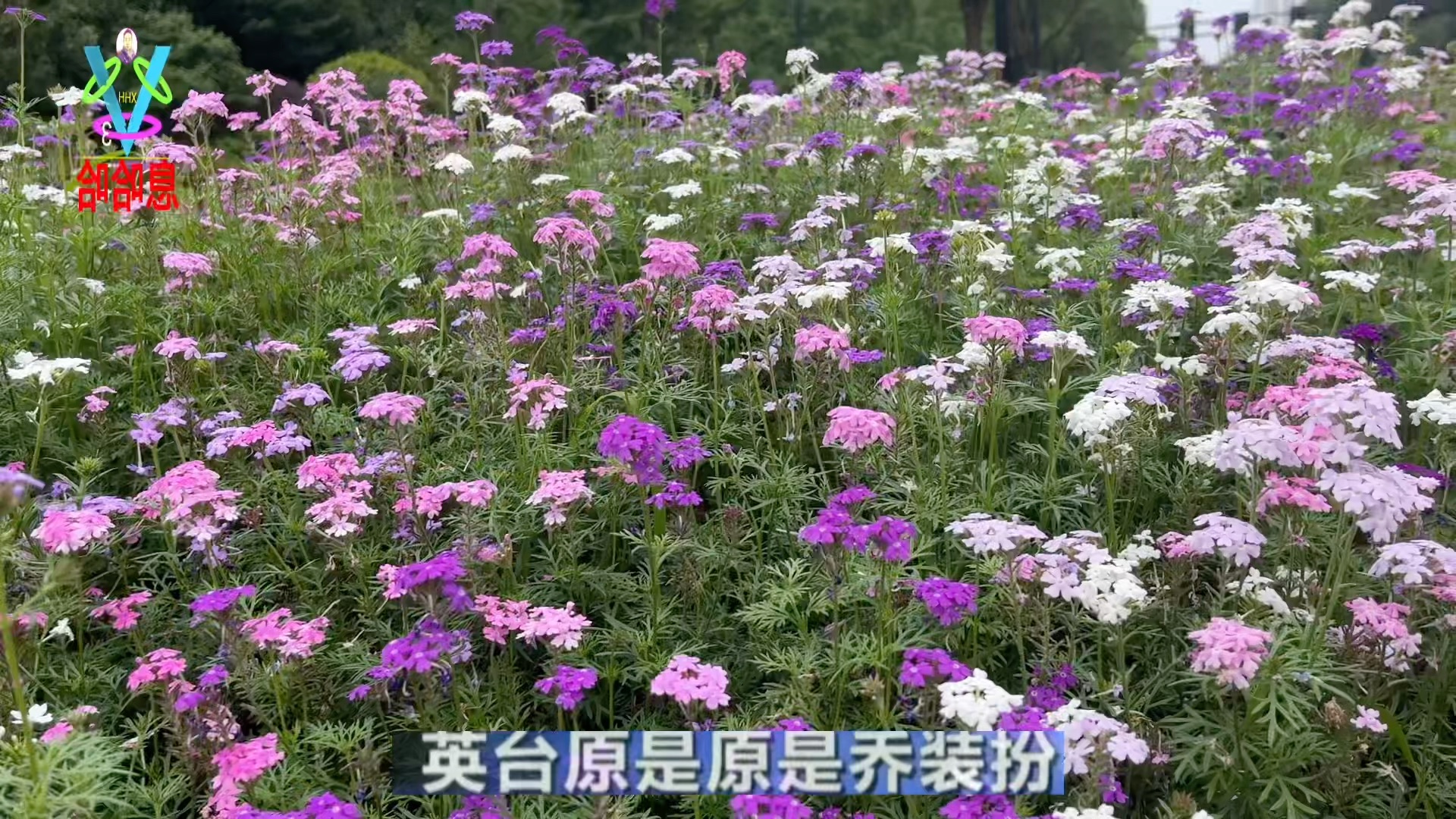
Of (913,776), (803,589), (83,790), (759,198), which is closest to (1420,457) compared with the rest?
(803,589)

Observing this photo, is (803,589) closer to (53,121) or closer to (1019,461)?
(1019,461)

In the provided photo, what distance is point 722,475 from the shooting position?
457cm

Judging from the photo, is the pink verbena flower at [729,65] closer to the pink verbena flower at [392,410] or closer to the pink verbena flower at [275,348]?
the pink verbena flower at [275,348]

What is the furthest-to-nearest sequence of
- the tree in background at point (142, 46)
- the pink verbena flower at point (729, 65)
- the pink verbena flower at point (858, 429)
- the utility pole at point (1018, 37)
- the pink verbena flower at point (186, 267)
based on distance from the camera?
the utility pole at point (1018, 37) → the tree in background at point (142, 46) → the pink verbena flower at point (729, 65) → the pink verbena flower at point (186, 267) → the pink verbena flower at point (858, 429)

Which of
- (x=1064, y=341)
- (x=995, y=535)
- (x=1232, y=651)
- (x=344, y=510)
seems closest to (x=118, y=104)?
(x=344, y=510)

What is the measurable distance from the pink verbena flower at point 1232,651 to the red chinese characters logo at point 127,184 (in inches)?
212

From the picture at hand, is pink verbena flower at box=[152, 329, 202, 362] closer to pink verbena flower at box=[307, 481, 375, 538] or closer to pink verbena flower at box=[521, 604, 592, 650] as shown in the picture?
pink verbena flower at box=[307, 481, 375, 538]

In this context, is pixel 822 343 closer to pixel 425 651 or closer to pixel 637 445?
pixel 637 445

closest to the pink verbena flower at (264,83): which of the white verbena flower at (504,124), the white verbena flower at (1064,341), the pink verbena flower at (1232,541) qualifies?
the white verbena flower at (504,124)

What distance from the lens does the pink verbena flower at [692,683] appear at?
109 inches

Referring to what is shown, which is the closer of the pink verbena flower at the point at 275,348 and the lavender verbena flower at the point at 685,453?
the lavender verbena flower at the point at 685,453

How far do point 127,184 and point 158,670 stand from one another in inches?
160

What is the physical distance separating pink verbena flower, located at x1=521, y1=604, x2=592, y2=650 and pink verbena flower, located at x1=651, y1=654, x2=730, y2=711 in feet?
1.06

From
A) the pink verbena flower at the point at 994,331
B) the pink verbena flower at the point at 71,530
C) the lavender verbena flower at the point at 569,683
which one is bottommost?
the lavender verbena flower at the point at 569,683
